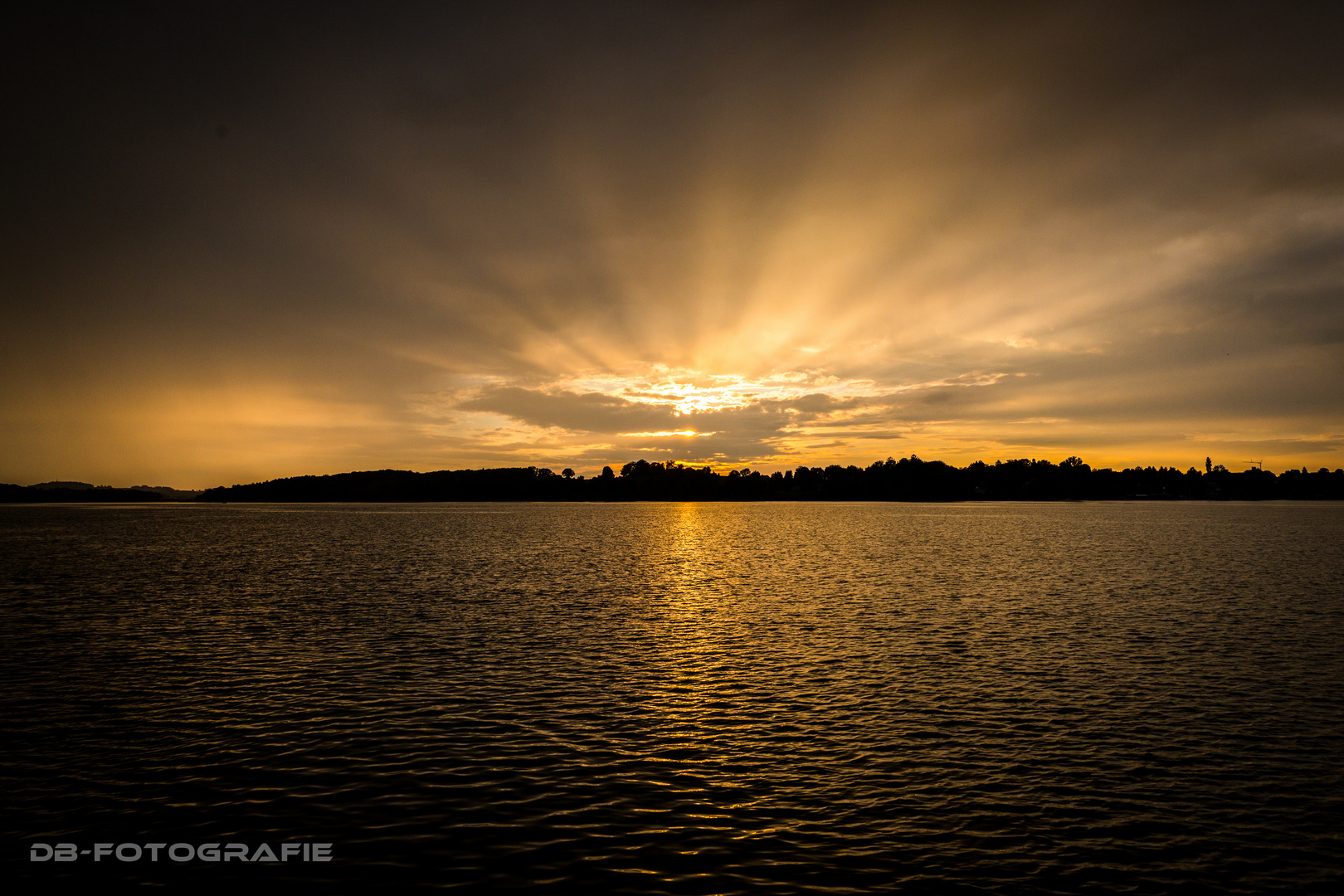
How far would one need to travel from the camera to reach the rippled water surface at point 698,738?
16.2 meters

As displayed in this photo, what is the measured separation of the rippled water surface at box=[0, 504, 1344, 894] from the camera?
16.2 metres

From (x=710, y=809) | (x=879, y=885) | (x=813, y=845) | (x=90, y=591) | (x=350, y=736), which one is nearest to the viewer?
(x=879, y=885)

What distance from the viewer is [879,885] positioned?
48.8ft

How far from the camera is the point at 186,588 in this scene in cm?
6281

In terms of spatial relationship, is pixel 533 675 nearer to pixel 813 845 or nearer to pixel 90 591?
pixel 813 845

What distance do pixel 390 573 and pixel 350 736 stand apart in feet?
179

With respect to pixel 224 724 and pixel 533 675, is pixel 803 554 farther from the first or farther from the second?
pixel 224 724

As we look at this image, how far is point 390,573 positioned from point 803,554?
180 feet

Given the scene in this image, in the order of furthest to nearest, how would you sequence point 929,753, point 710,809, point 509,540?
point 509,540 < point 929,753 < point 710,809

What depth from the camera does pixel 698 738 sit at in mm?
24125

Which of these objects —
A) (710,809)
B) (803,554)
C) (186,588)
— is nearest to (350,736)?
(710,809)

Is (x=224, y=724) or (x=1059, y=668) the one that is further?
(x=1059, y=668)

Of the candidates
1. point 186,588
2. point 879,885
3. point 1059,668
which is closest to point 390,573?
point 186,588

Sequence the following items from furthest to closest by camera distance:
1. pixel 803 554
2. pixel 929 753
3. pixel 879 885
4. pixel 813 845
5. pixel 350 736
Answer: pixel 803 554, pixel 350 736, pixel 929 753, pixel 813 845, pixel 879 885
